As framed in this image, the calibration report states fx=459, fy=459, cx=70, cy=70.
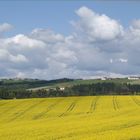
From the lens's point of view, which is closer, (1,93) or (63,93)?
(1,93)

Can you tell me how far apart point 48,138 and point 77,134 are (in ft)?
11.2

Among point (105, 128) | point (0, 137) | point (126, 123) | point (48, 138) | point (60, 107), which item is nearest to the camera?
point (48, 138)

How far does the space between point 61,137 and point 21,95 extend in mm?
150247

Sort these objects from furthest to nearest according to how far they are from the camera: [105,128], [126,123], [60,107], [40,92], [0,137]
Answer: [40,92], [60,107], [126,123], [105,128], [0,137]

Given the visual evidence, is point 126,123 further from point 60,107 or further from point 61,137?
point 60,107

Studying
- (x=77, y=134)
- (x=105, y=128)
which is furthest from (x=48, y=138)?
(x=105, y=128)

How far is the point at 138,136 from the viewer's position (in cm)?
3003

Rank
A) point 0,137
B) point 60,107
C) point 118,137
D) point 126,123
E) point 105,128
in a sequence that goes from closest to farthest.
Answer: point 118,137, point 0,137, point 105,128, point 126,123, point 60,107

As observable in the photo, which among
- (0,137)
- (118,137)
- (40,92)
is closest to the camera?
(118,137)

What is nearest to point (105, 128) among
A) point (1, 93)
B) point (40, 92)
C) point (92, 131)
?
point (92, 131)

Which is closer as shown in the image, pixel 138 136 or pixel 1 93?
pixel 138 136

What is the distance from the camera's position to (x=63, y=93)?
19825 cm

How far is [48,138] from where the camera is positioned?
31453 mm

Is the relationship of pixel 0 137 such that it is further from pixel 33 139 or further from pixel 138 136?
pixel 138 136
